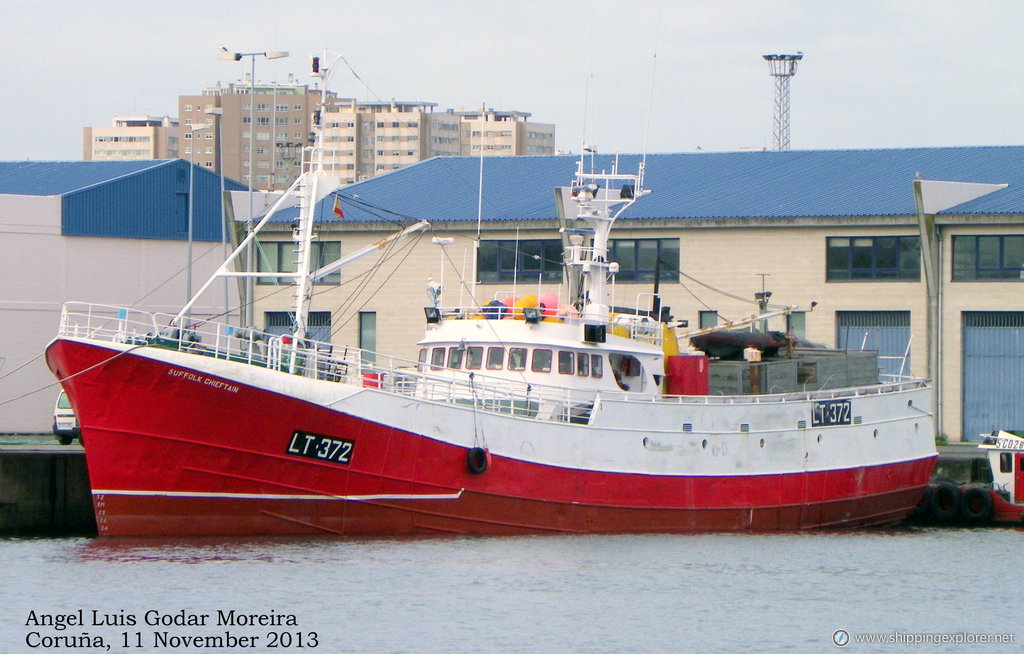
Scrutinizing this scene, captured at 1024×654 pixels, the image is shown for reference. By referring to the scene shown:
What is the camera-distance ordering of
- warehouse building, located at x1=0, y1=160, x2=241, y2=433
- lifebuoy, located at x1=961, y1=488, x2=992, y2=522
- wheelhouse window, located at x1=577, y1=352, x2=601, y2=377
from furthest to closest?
1. warehouse building, located at x1=0, y1=160, x2=241, y2=433
2. lifebuoy, located at x1=961, y1=488, x2=992, y2=522
3. wheelhouse window, located at x1=577, y1=352, x2=601, y2=377

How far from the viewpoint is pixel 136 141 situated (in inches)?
7416

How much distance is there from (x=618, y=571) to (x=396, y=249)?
22607mm

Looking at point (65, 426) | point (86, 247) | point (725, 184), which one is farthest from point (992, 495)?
point (86, 247)

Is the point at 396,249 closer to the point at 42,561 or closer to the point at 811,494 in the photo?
the point at 811,494

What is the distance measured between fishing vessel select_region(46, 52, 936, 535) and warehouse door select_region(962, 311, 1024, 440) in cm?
819

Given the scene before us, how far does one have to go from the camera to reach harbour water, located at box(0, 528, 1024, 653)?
21.3 m

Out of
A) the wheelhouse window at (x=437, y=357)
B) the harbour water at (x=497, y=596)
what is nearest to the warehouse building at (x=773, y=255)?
the wheelhouse window at (x=437, y=357)

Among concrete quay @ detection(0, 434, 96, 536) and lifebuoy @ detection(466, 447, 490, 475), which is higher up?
lifebuoy @ detection(466, 447, 490, 475)

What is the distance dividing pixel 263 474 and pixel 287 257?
22.2 meters

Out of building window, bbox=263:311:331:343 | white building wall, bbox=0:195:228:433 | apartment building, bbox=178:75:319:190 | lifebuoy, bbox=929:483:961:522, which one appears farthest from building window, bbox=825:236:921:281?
apartment building, bbox=178:75:319:190

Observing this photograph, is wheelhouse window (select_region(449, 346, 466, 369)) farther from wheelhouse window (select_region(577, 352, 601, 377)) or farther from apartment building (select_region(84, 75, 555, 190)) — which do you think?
apartment building (select_region(84, 75, 555, 190))

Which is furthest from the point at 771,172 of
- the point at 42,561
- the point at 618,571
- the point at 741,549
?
the point at 42,561

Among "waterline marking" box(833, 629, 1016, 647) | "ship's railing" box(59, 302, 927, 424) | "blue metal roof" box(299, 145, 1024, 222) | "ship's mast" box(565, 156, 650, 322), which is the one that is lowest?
"waterline marking" box(833, 629, 1016, 647)

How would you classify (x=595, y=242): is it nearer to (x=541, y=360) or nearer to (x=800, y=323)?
(x=541, y=360)
